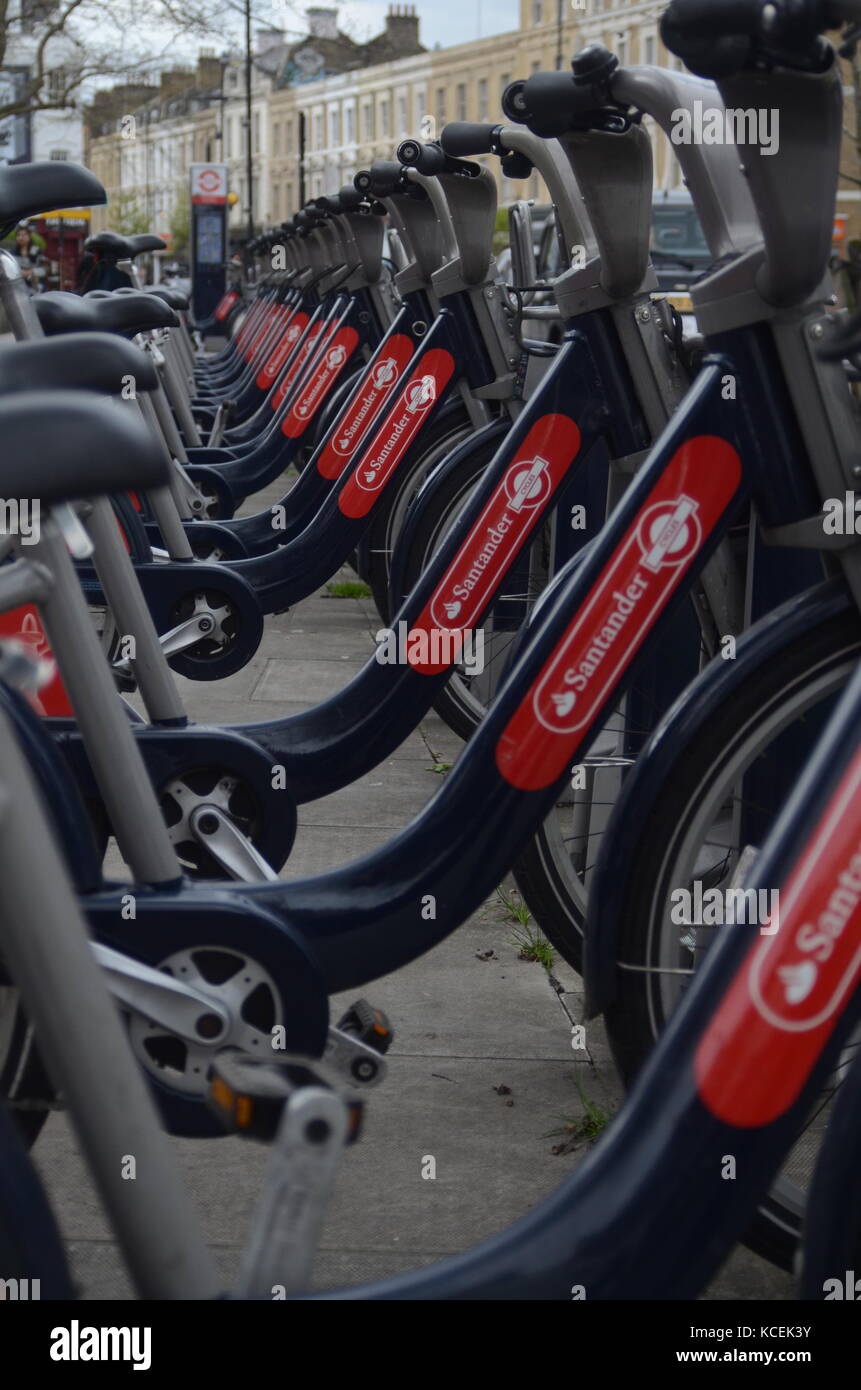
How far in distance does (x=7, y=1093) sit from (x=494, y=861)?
82 cm

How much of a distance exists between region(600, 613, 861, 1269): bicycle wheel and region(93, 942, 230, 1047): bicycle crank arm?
0.49 metres

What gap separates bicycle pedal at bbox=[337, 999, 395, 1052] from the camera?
2389mm

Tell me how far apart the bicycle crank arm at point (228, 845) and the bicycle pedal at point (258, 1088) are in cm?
113

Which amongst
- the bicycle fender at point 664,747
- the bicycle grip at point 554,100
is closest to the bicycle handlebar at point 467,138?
the bicycle grip at point 554,100

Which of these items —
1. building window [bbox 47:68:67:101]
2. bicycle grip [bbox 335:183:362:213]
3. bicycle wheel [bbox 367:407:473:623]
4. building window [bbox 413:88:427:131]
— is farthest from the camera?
building window [bbox 413:88:427:131]

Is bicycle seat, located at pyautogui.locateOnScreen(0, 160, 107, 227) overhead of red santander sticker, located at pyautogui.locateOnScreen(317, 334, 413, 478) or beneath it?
overhead

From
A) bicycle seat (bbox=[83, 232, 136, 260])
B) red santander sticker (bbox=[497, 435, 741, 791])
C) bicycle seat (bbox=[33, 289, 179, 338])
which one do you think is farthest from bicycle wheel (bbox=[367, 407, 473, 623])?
red santander sticker (bbox=[497, 435, 741, 791])

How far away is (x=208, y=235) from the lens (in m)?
29.1

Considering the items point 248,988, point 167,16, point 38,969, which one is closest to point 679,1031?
point 38,969

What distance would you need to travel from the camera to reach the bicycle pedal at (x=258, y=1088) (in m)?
1.62

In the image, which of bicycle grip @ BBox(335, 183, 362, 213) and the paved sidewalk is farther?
bicycle grip @ BBox(335, 183, 362, 213)

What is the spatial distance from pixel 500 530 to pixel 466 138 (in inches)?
42.7

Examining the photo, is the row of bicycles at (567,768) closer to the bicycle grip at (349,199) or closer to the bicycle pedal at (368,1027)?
the bicycle pedal at (368,1027)

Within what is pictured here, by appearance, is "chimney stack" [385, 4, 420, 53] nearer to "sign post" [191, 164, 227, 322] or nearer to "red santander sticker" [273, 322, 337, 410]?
"sign post" [191, 164, 227, 322]
